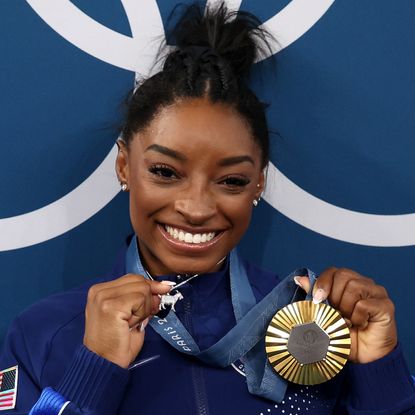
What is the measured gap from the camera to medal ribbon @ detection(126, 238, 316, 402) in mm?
1461

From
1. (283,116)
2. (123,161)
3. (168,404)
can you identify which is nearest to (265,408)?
(168,404)

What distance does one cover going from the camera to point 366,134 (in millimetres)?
1857

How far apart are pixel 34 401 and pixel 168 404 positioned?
0.23m

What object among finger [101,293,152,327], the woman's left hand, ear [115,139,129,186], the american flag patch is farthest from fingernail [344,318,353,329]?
the american flag patch

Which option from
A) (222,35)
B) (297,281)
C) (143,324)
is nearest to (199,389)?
(143,324)

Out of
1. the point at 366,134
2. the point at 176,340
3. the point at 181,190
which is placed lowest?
the point at 176,340

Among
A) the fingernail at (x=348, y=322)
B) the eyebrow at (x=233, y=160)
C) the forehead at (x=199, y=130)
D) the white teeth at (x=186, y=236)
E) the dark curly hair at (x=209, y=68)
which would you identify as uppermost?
the dark curly hair at (x=209, y=68)

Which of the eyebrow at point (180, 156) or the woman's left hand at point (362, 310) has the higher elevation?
the eyebrow at point (180, 156)

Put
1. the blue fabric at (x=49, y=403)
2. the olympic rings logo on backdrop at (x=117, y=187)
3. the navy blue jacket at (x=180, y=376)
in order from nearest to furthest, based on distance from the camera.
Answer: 1. the blue fabric at (x=49, y=403)
2. the navy blue jacket at (x=180, y=376)
3. the olympic rings logo on backdrop at (x=117, y=187)

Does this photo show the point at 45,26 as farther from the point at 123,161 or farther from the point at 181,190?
the point at 181,190

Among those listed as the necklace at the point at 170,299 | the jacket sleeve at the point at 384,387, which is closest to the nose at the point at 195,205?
the necklace at the point at 170,299

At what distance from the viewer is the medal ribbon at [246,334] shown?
1.46m

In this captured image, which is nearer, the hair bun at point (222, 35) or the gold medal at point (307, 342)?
the gold medal at point (307, 342)

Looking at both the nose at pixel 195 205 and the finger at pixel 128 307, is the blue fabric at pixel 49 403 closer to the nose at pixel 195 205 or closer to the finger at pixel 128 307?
the finger at pixel 128 307
